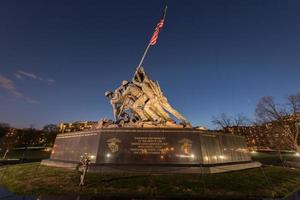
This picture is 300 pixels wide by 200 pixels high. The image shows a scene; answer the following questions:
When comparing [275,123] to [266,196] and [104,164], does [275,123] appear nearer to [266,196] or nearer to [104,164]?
[266,196]

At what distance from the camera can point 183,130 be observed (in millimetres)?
11547

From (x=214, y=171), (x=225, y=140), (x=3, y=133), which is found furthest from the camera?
(x=3, y=133)

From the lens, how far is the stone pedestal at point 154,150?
1031 centimetres

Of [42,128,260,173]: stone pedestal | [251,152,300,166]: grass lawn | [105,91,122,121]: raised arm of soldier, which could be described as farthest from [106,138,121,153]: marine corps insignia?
[251,152,300,166]: grass lawn

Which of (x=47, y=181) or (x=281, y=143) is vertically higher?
(x=281, y=143)

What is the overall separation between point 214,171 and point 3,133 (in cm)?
6917

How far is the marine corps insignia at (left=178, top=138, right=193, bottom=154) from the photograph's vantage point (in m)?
10.9

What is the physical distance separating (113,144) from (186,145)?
4.81 meters

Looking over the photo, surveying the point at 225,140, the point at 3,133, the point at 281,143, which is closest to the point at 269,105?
the point at 281,143

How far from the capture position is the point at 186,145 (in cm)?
1105

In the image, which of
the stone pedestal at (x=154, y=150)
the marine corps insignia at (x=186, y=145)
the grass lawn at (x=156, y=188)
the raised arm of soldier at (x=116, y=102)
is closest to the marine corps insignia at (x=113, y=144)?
the stone pedestal at (x=154, y=150)

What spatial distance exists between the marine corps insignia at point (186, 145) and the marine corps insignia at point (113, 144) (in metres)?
4.18

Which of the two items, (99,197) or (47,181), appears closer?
(99,197)

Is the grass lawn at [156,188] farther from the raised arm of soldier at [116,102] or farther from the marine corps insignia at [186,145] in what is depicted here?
the raised arm of soldier at [116,102]
